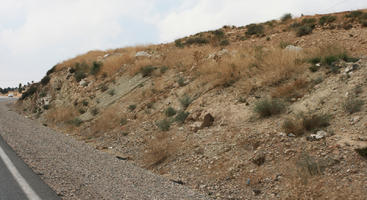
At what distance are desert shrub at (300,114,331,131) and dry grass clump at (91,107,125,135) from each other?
792cm

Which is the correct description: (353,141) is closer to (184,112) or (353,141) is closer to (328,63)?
(328,63)

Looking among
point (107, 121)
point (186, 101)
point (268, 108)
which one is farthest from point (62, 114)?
point (268, 108)

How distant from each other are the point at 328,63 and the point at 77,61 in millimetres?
19840

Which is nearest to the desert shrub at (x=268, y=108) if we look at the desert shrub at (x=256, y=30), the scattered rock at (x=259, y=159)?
the scattered rock at (x=259, y=159)

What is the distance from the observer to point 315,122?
7.27m

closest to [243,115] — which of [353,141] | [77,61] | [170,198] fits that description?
[353,141]

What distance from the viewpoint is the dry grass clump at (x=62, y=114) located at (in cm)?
1650

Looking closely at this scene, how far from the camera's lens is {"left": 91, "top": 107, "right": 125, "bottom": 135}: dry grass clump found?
1305cm

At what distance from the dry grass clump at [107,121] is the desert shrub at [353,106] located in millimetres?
8660

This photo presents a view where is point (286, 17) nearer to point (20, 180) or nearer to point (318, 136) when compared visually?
point (318, 136)

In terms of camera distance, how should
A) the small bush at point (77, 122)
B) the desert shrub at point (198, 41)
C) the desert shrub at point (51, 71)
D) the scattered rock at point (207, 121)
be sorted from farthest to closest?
1. the desert shrub at point (51, 71)
2. the desert shrub at point (198, 41)
3. the small bush at point (77, 122)
4. the scattered rock at point (207, 121)

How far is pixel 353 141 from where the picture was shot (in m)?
6.41

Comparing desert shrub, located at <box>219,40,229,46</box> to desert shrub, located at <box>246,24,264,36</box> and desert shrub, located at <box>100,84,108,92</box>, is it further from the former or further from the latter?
desert shrub, located at <box>100,84,108,92</box>

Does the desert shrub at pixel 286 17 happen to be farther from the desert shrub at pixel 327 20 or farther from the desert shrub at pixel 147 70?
the desert shrub at pixel 147 70
